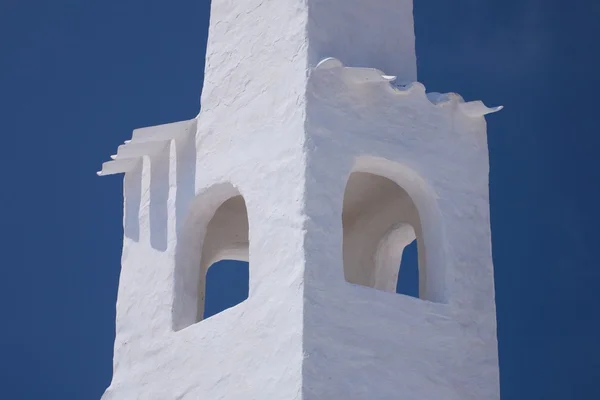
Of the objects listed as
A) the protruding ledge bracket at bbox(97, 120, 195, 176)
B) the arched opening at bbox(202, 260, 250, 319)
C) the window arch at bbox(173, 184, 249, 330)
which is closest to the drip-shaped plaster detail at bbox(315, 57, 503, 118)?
the window arch at bbox(173, 184, 249, 330)

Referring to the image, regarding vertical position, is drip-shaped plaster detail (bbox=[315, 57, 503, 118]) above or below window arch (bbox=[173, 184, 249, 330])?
above

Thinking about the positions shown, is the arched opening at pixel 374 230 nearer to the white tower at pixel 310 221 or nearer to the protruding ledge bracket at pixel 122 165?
the white tower at pixel 310 221

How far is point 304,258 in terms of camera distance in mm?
16375

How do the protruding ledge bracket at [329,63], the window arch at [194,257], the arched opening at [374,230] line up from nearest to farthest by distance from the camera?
the protruding ledge bracket at [329,63] < the window arch at [194,257] < the arched opening at [374,230]

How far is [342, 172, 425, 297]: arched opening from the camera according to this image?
63.2 feet

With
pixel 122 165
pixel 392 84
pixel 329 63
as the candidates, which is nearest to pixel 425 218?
pixel 392 84

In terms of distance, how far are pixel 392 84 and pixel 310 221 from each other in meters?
2.13

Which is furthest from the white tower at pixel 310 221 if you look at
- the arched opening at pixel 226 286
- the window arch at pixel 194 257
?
the arched opening at pixel 226 286

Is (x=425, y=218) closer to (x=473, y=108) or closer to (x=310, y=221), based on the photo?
(x=473, y=108)

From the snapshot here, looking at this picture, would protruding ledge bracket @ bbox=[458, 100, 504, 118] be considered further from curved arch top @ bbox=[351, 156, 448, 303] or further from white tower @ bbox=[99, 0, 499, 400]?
curved arch top @ bbox=[351, 156, 448, 303]

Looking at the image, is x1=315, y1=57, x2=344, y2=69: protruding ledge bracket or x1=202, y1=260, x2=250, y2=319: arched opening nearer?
x1=315, y1=57, x2=344, y2=69: protruding ledge bracket

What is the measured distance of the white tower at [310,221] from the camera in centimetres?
1644

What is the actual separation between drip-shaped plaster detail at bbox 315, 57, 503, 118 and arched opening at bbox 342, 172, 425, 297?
1348 millimetres

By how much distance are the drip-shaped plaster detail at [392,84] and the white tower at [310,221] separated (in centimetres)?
2
